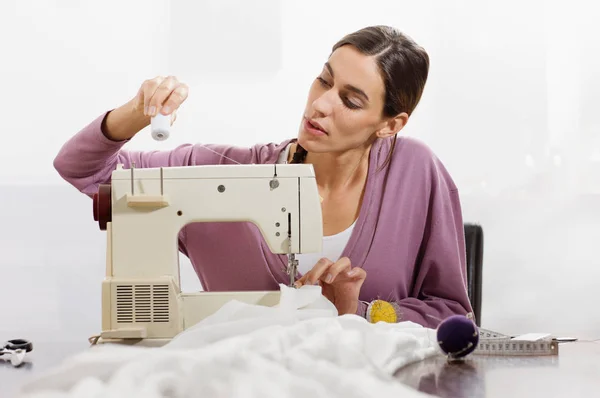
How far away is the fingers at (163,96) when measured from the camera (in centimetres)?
177

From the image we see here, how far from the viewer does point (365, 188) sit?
239cm

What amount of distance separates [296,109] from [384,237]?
1.17 meters

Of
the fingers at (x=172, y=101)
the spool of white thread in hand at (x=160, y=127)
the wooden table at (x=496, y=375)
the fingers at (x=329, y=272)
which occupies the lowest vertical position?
the wooden table at (x=496, y=375)

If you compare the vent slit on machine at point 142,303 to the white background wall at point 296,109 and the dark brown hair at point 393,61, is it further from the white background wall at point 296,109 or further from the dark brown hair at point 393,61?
the white background wall at point 296,109

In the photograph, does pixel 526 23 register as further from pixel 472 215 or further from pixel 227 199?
pixel 227 199

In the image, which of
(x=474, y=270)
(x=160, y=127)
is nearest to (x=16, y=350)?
(x=160, y=127)

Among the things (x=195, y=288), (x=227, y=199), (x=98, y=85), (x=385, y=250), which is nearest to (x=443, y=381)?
(x=227, y=199)

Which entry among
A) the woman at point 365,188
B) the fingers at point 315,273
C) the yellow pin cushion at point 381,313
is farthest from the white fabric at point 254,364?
the woman at point 365,188

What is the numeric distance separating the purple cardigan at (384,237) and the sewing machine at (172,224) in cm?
52

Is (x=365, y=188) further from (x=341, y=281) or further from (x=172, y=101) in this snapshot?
(x=172, y=101)

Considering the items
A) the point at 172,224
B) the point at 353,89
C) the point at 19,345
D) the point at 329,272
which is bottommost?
the point at 19,345

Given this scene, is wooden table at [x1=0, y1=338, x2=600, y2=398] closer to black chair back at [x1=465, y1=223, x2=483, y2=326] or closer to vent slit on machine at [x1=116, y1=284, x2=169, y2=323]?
vent slit on machine at [x1=116, y1=284, x2=169, y2=323]

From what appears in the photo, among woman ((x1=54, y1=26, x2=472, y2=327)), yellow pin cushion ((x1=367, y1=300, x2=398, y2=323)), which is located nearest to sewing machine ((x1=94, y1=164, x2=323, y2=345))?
yellow pin cushion ((x1=367, y1=300, x2=398, y2=323))

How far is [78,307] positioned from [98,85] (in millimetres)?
876
